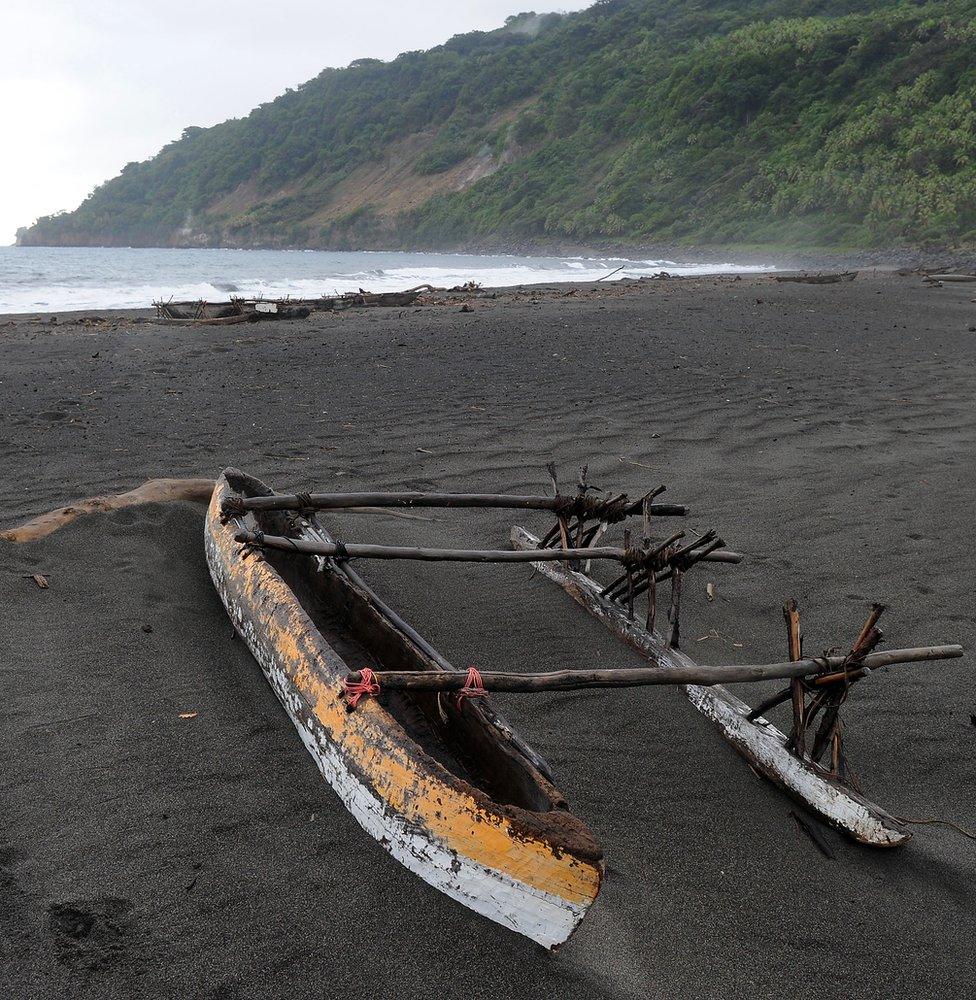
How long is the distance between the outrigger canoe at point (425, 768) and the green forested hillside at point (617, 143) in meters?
34.5

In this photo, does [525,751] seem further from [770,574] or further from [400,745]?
[770,574]

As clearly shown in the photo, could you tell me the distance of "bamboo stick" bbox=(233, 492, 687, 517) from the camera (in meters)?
3.86

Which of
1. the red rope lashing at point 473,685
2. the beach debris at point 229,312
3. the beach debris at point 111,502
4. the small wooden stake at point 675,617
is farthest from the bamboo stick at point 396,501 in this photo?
the beach debris at point 229,312

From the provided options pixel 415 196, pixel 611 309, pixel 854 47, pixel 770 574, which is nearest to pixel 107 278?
pixel 611 309

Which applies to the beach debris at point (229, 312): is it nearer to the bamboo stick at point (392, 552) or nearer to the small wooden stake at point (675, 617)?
the bamboo stick at point (392, 552)

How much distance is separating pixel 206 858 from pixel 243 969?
42 centimetres

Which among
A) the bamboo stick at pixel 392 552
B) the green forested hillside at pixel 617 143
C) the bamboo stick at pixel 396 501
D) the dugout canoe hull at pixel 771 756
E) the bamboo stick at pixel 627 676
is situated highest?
the green forested hillside at pixel 617 143

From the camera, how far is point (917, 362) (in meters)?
9.56

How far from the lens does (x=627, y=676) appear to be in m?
2.46

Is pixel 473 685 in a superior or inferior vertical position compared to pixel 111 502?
inferior

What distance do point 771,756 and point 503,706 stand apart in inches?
41.1

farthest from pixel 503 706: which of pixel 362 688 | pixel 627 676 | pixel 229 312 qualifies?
pixel 229 312

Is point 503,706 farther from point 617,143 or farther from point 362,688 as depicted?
point 617,143

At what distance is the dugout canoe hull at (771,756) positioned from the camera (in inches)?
96.2
